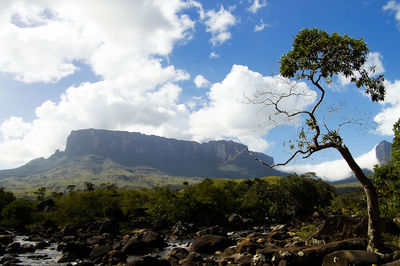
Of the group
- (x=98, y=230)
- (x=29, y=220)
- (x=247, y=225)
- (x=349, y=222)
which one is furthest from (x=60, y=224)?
(x=349, y=222)

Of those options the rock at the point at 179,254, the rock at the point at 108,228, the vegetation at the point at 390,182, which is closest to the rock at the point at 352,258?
the vegetation at the point at 390,182

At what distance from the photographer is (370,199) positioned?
572 inches

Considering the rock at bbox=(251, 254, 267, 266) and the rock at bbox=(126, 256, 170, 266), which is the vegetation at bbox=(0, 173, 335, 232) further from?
the rock at bbox=(251, 254, 267, 266)

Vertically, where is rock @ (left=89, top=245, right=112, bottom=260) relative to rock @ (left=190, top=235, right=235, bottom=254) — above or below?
below

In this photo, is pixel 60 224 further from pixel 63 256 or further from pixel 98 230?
pixel 63 256

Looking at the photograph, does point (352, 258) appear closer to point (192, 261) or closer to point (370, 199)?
point (370, 199)

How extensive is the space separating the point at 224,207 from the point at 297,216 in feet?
58.3

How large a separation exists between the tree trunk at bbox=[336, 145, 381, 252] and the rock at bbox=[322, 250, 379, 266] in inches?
35.9

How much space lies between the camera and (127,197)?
7188 cm

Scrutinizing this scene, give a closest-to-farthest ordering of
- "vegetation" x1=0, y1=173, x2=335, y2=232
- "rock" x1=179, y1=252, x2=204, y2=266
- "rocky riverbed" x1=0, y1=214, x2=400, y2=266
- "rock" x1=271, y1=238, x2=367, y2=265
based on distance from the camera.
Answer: "rocky riverbed" x1=0, y1=214, x2=400, y2=266 → "rock" x1=271, y1=238, x2=367, y2=265 → "rock" x1=179, y1=252, x2=204, y2=266 → "vegetation" x1=0, y1=173, x2=335, y2=232

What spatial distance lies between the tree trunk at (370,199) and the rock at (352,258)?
91 centimetres

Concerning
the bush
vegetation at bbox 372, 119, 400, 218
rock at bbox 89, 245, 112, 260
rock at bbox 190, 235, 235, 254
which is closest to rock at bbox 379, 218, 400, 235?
vegetation at bbox 372, 119, 400, 218

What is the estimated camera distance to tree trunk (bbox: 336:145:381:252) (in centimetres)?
1447

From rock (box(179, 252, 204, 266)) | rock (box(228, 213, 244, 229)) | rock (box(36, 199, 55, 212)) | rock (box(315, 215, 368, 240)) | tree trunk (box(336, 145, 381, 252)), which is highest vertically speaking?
tree trunk (box(336, 145, 381, 252))
